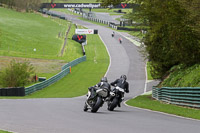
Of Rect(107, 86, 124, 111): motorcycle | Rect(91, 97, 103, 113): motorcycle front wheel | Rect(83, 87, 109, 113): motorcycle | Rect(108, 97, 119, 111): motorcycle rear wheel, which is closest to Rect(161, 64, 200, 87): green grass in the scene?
Rect(107, 86, 124, 111): motorcycle

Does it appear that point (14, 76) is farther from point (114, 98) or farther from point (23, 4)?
point (23, 4)

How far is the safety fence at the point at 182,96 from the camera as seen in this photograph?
19.6 meters

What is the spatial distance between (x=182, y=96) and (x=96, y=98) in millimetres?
5615

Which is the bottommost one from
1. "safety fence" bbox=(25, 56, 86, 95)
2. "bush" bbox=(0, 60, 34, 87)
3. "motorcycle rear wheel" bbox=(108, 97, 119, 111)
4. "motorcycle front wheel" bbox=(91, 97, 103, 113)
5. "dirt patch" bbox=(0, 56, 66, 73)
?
"dirt patch" bbox=(0, 56, 66, 73)

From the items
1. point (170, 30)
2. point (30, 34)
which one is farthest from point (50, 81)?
point (30, 34)

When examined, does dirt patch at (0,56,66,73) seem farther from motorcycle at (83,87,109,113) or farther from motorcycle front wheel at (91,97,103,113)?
motorcycle front wheel at (91,97,103,113)

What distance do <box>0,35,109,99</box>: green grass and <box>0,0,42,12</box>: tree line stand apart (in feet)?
154

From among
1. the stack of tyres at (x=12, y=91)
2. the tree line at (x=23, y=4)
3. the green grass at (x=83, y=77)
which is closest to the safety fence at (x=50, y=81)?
the green grass at (x=83, y=77)

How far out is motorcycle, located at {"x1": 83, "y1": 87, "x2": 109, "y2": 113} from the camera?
17109 millimetres

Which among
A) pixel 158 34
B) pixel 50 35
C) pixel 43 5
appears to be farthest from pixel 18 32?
Answer: pixel 158 34

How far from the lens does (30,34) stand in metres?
91.7

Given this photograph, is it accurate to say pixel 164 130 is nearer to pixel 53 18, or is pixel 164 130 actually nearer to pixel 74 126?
pixel 74 126

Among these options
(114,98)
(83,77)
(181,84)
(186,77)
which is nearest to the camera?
(114,98)

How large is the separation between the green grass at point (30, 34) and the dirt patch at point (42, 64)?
12.7ft
